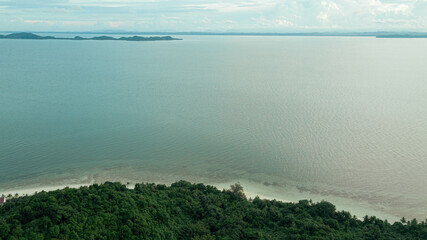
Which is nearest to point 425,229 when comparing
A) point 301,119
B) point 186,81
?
point 301,119

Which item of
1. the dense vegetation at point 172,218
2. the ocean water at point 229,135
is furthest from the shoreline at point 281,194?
the dense vegetation at point 172,218

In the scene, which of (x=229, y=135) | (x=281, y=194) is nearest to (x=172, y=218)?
(x=281, y=194)

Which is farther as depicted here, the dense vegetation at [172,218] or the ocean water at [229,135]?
the ocean water at [229,135]

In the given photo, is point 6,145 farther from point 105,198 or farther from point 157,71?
point 157,71

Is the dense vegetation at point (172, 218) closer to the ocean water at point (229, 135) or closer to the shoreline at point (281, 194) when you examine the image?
the shoreline at point (281, 194)

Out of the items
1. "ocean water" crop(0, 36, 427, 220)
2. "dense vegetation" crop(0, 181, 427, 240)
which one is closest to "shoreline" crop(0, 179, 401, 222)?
"ocean water" crop(0, 36, 427, 220)
